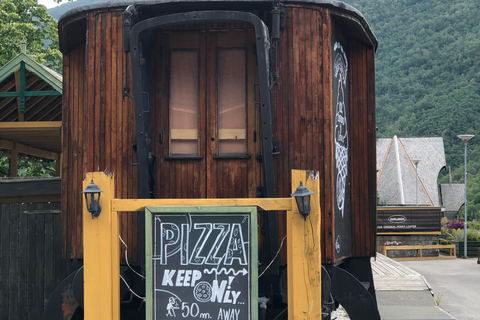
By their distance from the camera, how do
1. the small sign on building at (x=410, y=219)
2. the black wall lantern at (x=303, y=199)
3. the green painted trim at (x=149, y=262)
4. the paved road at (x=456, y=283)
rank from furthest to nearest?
the small sign on building at (x=410, y=219) < the paved road at (x=456, y=283) < the green painted trim at (x=149, y=262) < the black wall lantern at (x=303, y=199)

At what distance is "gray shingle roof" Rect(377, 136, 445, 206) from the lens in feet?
133

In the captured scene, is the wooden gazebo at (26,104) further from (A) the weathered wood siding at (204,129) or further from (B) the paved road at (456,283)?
(B) the paved road at (456,283)

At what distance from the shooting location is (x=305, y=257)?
509 centimetres

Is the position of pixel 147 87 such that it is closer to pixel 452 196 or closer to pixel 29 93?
pixel 29 93

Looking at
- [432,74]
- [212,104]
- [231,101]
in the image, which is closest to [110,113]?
[212,104]

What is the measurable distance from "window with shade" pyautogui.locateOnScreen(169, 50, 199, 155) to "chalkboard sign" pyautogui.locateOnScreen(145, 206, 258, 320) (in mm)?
1690

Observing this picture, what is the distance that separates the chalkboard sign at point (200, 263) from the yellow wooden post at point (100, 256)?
31cm

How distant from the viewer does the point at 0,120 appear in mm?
14789

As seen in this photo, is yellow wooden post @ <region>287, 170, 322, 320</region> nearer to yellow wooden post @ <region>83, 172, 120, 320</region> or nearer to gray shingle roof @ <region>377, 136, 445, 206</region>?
yellow wooden post @ <region>83, 172, 120, 320</region>

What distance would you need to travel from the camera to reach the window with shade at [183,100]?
6.84m

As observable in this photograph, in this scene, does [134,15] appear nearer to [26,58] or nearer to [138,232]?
[138,232]

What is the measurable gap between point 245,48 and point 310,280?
275 cm

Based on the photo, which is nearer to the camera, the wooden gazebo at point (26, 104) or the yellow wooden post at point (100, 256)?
the yellow wooden post at point (100, 256)

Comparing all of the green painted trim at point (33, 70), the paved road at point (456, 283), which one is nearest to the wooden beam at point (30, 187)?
the green painted trim at point (33, 70)
